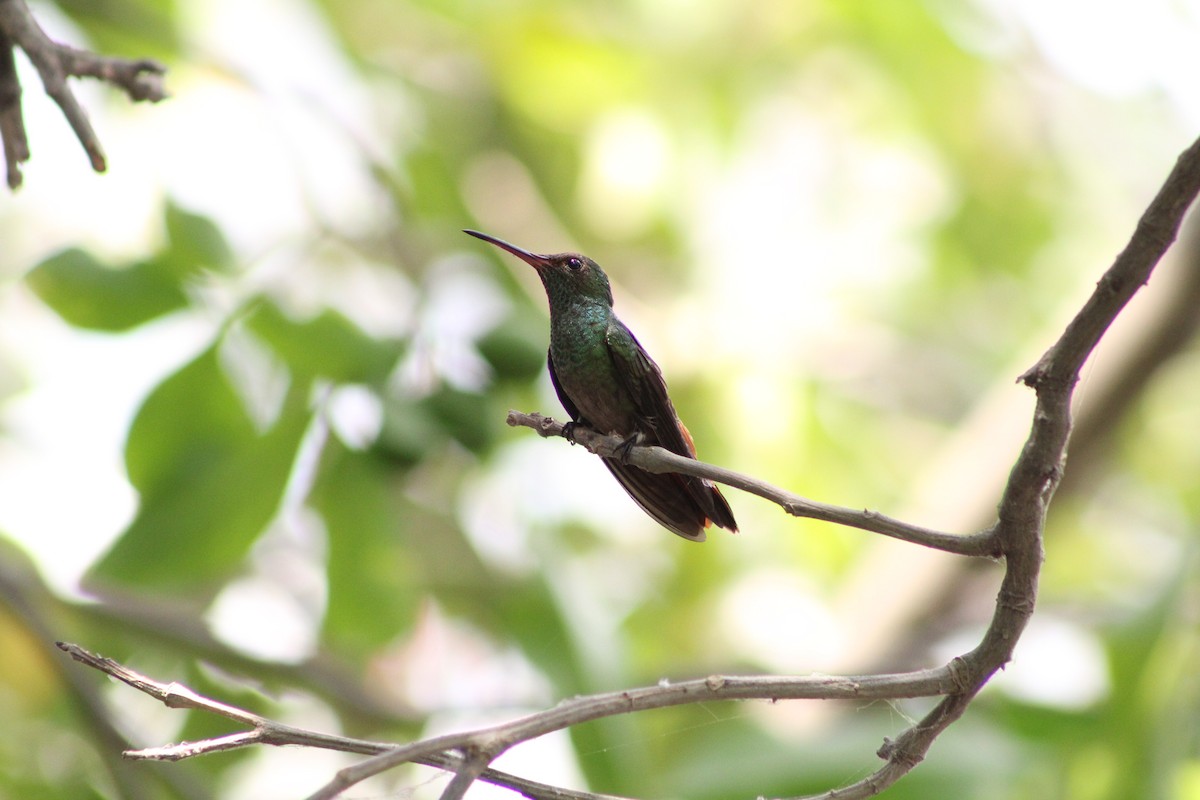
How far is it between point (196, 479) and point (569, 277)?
117cm

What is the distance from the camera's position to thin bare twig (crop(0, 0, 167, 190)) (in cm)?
145

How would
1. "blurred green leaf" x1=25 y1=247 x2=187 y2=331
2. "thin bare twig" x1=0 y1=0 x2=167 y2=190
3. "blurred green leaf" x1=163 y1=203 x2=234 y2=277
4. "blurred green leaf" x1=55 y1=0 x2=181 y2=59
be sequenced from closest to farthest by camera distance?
"thin bare twig" x1=0 y1=0 x2=167 y2=190, "blurred green leaf" x1=25 y1=247 x2=187 y2=331, "blurred green leaf" x1=163 y1=203 x2=234 y2=277, "blurred green leaf" x1=55 y1=0 x2=181 y2=59

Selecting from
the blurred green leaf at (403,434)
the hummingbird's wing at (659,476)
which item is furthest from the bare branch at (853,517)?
the blurred green leaf at (403,434)

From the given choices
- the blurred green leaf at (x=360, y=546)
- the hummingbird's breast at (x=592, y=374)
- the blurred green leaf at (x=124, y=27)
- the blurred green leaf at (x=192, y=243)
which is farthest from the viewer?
the blurred green leaf at (x=124, y=27)

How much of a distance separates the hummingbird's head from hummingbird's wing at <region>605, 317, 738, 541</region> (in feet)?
1.05

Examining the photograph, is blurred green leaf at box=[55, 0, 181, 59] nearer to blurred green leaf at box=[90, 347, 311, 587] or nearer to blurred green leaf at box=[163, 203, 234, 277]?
blurred green leaf at box=[163, 203, 234, 277]

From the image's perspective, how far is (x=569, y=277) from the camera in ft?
10.2

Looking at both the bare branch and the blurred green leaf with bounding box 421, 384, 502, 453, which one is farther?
the blurred green leaf with bounding box 421, 384, 502, 453

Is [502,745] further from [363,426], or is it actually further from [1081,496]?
[1081,496]

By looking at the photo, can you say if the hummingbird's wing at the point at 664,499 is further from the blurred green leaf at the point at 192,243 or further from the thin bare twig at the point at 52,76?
the blurred green leaf at the point at 192,243

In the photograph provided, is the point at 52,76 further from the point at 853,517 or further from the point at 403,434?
the point at 403,434

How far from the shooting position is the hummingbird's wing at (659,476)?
2316 millimetres

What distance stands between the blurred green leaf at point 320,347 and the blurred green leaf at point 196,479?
17 centimetres

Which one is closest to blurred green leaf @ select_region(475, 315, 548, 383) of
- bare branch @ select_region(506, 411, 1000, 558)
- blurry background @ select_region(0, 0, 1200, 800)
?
blurry background @ select_region(0, 0, 1200, 800)
